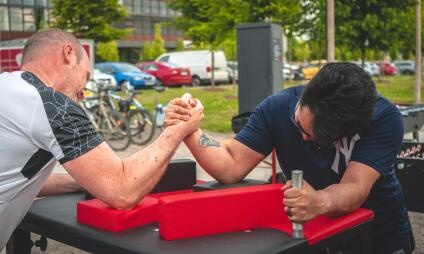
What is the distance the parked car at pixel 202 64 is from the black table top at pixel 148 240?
2810 centimetres

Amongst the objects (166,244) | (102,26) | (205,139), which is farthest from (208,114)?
(102,26)

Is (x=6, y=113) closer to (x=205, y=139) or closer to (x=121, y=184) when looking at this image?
(x=121, y=184)

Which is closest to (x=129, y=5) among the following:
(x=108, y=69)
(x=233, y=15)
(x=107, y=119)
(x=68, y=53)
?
(x=108, y=69)

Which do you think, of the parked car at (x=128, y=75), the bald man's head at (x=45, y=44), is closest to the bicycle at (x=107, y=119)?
the bald man's head at (x=45, y=44)

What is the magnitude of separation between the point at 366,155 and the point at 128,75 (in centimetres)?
2446

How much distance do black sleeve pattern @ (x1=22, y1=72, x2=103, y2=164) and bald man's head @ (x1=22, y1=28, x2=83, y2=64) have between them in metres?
0.28

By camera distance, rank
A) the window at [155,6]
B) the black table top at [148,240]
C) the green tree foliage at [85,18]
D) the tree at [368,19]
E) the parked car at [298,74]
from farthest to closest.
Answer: the window at [155,6] → the parked car at [298,74] → the green tree foliage at [85,18] → the tree at [368,19] → the black table top at [148,240]

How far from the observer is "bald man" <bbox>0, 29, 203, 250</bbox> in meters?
2.01

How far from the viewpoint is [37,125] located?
202 centimetres

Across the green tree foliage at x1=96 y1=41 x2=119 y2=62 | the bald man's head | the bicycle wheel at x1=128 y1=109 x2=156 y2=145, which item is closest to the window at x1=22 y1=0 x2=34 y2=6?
the green tree foliage at x1=96 y1=41 x2=119 y2=62

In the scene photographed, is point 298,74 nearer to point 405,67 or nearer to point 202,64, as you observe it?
point 202,64

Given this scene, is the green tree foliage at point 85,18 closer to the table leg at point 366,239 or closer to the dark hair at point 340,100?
the dark hair at point 340,100

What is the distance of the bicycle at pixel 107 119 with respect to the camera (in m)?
10.1

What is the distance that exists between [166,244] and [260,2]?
48.7ft
